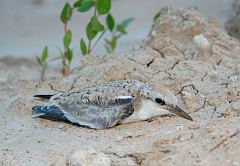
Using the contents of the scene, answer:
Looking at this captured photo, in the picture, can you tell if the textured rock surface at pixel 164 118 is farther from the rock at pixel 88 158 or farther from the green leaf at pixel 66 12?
the green leaf at pixel 66 12

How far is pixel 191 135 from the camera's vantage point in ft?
13.1

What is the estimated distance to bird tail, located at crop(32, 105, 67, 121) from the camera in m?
4.63

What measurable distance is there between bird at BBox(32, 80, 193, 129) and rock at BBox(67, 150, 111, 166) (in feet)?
2.17

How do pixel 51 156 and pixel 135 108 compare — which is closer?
pixel 51 156

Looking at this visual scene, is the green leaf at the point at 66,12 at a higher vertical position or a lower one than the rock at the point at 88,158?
higher

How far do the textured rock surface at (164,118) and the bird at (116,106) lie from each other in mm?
59

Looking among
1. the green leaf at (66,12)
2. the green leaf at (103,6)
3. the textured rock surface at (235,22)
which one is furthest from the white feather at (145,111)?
the textured rock surface at (235,22)

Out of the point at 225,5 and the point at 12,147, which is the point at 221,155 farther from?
the point at 225,5

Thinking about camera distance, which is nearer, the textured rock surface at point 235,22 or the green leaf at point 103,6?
the green leaf at point 103,6

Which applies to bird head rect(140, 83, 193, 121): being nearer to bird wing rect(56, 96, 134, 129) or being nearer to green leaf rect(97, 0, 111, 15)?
bird wing rect(56, 96, 134, 129)

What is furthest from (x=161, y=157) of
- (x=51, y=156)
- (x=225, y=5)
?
(x=225, y=5)

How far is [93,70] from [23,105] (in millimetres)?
689

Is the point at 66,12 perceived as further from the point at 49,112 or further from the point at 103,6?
the point at 49,112

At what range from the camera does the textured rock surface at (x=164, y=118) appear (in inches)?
152
